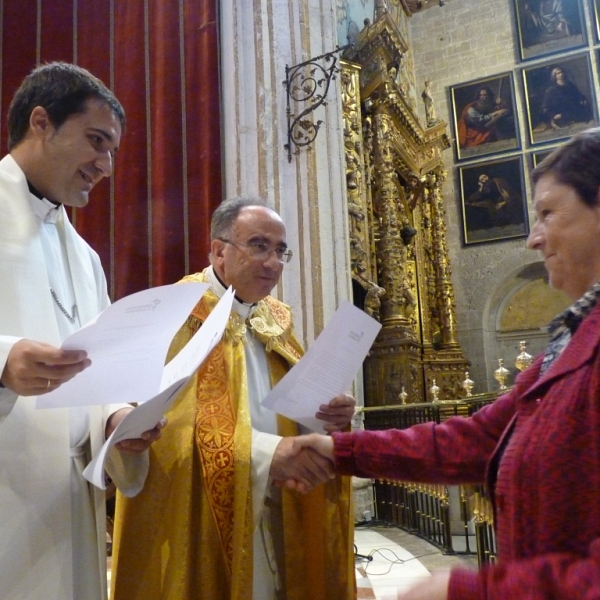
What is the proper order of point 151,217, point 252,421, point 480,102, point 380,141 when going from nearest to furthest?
point 252,421, point 151,217, point 380,141, point 480,102

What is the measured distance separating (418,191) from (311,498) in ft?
28.9

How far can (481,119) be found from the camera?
12602 mm

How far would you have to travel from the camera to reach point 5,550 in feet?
4.75

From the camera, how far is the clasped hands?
189cm

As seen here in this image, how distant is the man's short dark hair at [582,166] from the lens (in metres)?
1.34

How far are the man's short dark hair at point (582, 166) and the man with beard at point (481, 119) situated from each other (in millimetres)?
11769

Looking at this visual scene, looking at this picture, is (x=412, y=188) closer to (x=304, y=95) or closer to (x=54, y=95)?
(x=304, y=95)

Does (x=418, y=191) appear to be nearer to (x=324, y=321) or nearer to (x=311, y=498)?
(x=324, y=321)

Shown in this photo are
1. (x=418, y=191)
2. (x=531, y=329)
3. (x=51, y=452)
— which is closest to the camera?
(x=51, y=452)

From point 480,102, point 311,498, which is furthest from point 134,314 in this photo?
point 480,102

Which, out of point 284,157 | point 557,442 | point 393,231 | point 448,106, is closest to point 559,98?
point 448,106

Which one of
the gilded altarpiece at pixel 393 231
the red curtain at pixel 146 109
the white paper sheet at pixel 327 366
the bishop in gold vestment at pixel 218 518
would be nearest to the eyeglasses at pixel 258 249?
the bishop in gold vestment at pixel 218 518

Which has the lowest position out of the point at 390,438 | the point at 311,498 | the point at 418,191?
the point at 311,498

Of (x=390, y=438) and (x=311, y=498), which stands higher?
(x=390, y=438)
